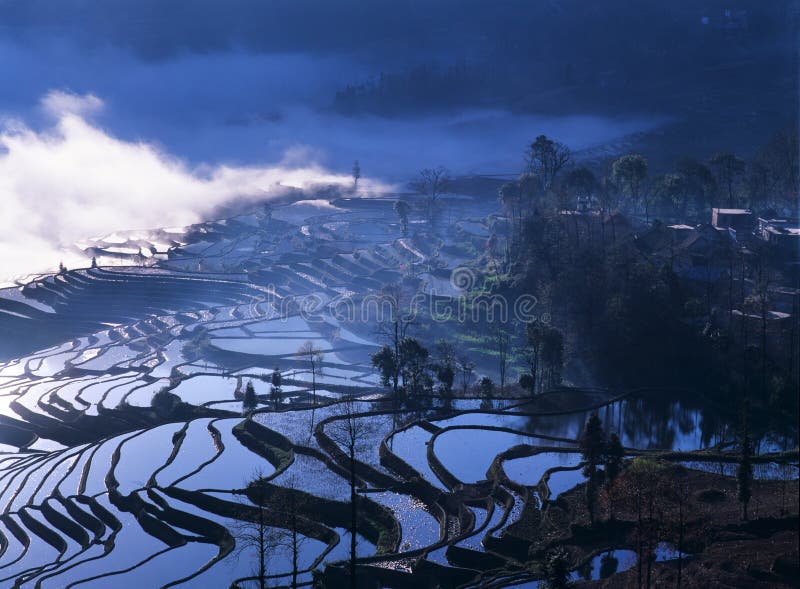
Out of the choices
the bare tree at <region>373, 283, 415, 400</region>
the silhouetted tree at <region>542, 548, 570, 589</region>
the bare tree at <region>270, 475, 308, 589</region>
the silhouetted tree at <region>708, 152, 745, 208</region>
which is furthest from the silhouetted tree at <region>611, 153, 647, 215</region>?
the silhouetted tree at <region>542, 548, 570, 589</region>

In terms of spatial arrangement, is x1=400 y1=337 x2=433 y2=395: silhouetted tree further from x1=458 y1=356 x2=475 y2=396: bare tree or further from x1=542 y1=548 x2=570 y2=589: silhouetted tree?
x1=542 y1=548 x2=570 y2=589: silhouetted tree

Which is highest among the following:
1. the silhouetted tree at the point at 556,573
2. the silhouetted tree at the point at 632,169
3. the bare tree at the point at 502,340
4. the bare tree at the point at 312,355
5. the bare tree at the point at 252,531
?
the silhouetted tree at the point at 632,169

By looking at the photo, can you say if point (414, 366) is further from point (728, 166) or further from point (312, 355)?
point (728, 166)

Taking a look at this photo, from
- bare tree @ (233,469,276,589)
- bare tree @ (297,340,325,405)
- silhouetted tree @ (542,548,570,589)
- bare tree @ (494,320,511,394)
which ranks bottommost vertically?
bare tree @ (233,469,276,589)

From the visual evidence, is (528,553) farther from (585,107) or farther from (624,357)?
(585,107)

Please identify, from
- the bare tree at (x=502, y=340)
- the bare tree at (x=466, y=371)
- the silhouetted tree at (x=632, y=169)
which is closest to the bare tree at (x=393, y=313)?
the bare tree at (x=502, y=340)

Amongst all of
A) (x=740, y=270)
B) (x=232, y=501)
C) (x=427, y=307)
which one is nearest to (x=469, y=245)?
(x=427, y=307)

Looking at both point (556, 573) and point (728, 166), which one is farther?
point (728, 166)

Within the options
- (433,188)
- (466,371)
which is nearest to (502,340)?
(466,371)

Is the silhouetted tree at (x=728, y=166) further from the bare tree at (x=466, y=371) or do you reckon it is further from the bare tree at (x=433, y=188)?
the bare tree at (x=433, y=188)

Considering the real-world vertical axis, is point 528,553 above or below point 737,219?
below

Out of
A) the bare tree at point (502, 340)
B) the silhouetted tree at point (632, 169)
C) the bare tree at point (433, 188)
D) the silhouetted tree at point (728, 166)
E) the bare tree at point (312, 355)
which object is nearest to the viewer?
the bare tree at point (502, 340)
